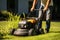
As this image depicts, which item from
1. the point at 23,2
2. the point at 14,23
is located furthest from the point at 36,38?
the point at 23,2

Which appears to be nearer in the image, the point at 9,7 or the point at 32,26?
the point at 32,26

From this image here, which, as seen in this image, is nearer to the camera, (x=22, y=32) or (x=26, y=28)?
(x=22, y=32)

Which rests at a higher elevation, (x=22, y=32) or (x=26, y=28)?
(x=26, y=28)

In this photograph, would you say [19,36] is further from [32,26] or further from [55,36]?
[55,36]

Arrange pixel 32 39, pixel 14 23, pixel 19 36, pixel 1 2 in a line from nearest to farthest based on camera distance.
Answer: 1. pixel 32 39
2. pixel 19 36
3. pixel 14 23
4. pixel 1 2

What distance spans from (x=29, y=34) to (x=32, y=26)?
14.3 inches

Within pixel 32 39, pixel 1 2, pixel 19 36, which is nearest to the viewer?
pixel 32 39

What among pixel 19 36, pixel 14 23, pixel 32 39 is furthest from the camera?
pixel 14 23

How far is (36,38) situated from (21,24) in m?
0.95

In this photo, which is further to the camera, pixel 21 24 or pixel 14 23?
pixel 14 23

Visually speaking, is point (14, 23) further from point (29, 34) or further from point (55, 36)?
point (55, 36)

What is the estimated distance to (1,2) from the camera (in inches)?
875

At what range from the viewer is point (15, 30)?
10086mm

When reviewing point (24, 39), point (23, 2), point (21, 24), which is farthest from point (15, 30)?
point (23, 2)
